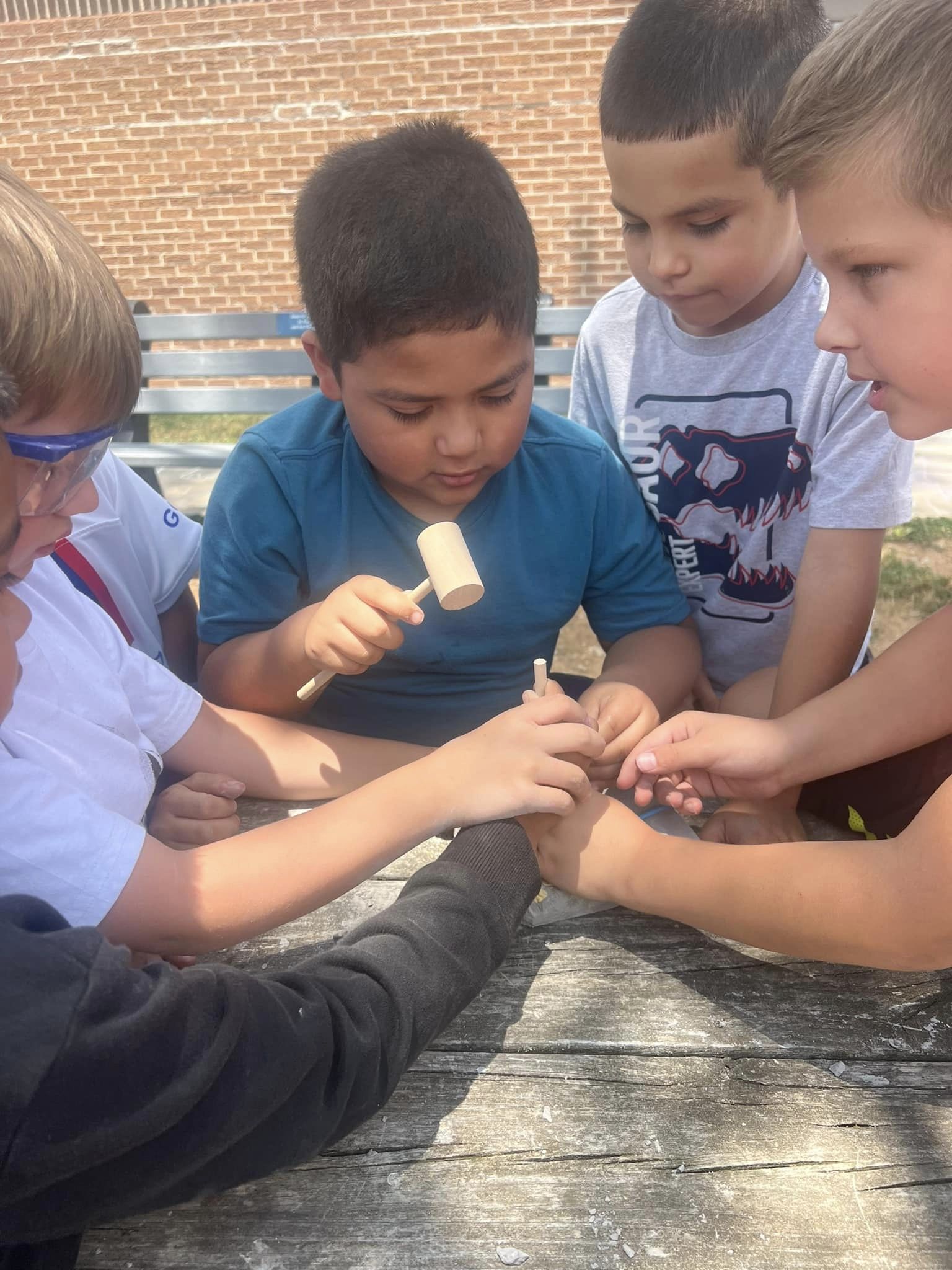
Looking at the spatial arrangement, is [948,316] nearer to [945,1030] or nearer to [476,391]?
[476,391]

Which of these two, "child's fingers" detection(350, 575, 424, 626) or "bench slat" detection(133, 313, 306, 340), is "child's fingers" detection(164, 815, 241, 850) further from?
"bench slat" detection(133, 313, 306, 340)

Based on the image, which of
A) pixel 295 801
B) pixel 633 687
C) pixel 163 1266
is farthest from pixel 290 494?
pixel 163 1266

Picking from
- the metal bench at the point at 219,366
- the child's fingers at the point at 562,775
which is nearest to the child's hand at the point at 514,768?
the child's fingers at the point at 562,775

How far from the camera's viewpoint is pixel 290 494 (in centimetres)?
217

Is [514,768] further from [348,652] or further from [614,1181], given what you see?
[614,1181]

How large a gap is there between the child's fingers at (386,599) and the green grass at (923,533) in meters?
5.64

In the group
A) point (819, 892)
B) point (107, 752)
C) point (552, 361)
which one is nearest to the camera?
point (819, 892)

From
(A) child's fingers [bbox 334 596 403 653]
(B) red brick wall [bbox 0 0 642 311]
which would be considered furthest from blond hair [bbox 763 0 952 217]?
(B) red brick wall [bbox 0 0 642 311]

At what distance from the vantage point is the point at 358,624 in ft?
5.90

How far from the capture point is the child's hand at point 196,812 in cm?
175

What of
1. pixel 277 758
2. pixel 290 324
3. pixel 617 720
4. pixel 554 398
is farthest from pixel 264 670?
pixel 290 324

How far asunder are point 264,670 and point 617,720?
2.36ft

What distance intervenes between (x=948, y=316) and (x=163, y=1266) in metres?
1.50

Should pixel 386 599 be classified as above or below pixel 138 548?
above
